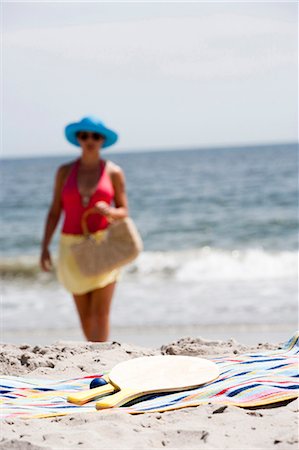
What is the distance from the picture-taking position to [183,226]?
1811 cm

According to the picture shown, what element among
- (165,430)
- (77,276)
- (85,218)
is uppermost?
(85,218)

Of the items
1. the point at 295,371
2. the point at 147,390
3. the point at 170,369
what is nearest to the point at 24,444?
the point at 147,390

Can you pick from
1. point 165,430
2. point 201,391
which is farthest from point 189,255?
point 165,430

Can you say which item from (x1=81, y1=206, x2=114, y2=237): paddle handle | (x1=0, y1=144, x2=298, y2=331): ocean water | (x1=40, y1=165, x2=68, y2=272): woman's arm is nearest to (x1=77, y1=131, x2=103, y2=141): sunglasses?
(x1=40, y1=165, x2=68, y2=272): woman's arm

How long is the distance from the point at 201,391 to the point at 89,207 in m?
2.00

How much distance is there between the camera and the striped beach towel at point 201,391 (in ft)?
9.85

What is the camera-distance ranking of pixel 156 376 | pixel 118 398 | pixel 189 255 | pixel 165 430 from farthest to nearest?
1. pixel 189 255
2. pixel 156 376
3. pixel 118 398
4. pixel 165 430

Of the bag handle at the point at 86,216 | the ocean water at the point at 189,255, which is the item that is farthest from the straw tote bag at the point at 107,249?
the ocean water at the point at 189,255

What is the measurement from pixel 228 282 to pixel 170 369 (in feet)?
22.4

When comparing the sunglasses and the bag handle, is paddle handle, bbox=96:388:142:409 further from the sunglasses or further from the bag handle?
the sunglasses

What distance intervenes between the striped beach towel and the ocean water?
3.91 metres

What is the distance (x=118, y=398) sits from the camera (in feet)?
10.0

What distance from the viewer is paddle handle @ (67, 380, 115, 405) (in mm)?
3111

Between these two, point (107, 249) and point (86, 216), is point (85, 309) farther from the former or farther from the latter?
point (86, 216)
